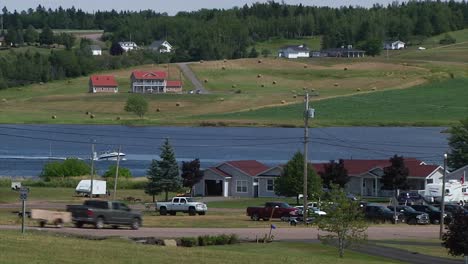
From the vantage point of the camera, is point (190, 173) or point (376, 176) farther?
point (376, 176)

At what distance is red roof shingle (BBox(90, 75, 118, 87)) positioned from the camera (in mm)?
170000

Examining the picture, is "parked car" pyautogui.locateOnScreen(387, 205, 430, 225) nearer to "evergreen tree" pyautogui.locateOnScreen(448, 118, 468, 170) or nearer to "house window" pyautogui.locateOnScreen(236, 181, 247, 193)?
"house window" pyautogui.locateOnScreen(236, 181, 247, 193)

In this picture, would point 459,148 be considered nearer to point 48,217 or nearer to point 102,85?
point 48,217

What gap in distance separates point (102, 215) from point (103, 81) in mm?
132575

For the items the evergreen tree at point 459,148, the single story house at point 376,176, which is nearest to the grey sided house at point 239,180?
the single story house at point 376,176

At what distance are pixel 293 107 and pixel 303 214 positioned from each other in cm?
10250

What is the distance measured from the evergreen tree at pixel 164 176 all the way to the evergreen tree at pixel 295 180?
574cm

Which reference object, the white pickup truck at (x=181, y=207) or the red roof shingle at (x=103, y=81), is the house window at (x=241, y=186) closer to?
the white pickup truck at (x=181, y=207)

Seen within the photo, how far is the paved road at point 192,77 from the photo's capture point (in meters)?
170

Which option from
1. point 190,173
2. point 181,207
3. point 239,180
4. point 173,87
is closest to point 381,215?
point 181,207

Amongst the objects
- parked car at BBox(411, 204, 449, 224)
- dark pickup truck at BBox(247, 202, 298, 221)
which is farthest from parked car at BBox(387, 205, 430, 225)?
dark pickup truck at BBox(247, 202, 298, 221)

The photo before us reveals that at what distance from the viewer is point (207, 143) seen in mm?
124812

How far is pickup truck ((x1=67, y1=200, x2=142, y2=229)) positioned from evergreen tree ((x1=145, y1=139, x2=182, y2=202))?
78.4ft

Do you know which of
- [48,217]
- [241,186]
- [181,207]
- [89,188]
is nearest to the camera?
[48,217]
